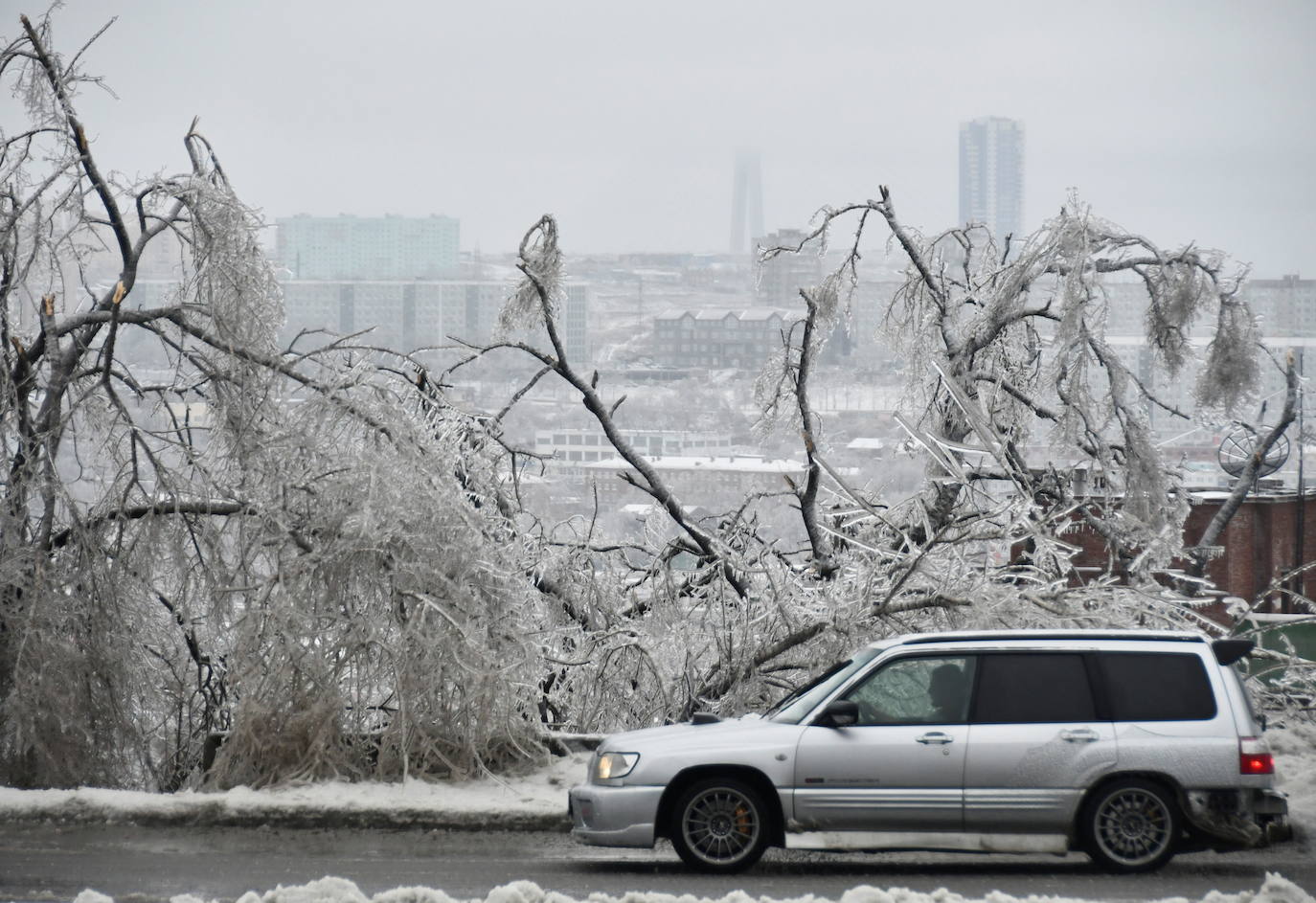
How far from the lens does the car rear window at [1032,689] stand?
847 centimetres

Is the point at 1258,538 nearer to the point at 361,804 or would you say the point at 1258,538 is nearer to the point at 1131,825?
the point at 1131,825

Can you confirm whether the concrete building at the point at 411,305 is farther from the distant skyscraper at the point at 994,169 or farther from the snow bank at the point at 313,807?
the distant skyscraper at the point at 994,169

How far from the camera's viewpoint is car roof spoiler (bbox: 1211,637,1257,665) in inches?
333

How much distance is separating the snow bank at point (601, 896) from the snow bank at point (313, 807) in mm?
2443

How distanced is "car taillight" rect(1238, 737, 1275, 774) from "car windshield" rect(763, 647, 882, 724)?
2149 mm

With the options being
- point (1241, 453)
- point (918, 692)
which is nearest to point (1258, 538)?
point (1241, 453)

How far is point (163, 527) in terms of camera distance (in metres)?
12.4

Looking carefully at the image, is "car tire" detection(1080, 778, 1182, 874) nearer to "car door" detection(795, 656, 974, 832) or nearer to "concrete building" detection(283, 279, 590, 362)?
"car door" detection(795, 656, 974, 832)

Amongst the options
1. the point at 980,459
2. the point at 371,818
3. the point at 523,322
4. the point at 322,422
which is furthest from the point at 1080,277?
the point at 371,818

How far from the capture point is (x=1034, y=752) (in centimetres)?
833

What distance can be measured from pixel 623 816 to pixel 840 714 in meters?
1.41

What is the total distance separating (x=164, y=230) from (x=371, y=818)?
6.00m

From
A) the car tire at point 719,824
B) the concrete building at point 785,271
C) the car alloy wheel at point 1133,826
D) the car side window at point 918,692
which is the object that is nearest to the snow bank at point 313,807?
the car tire at point 719,824

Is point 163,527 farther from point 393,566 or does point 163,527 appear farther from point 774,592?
point 774,592
